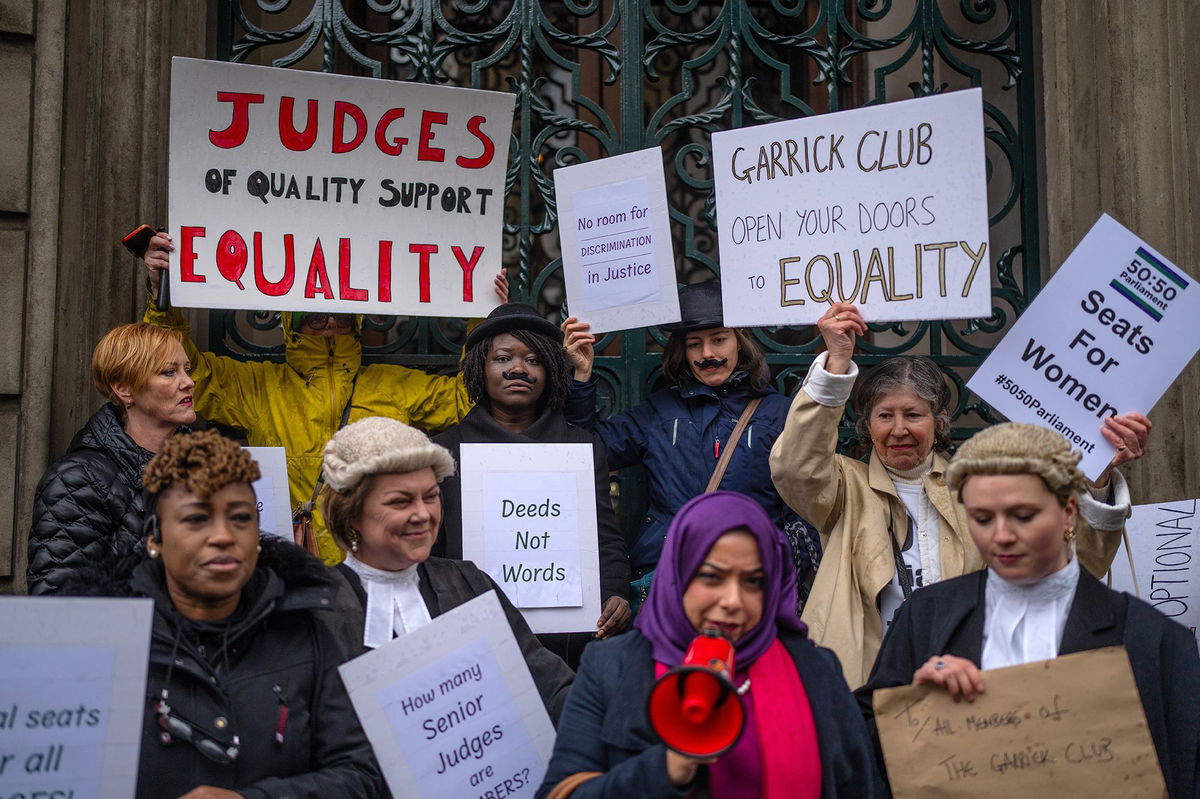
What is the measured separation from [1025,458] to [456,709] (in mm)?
1630

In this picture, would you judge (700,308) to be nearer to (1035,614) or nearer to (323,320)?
(323,320)

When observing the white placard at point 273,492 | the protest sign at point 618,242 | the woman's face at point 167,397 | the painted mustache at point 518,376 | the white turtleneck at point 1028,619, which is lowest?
the white turtleneck at point 1028,619

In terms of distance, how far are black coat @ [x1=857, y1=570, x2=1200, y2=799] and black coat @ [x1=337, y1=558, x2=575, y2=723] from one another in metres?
0.88

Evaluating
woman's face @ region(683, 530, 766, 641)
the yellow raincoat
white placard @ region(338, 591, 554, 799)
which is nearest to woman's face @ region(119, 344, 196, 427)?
the yellow raincoat

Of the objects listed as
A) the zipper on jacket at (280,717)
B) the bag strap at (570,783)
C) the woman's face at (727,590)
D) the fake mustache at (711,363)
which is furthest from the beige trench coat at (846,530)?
the zipper on jacket at (280,717)

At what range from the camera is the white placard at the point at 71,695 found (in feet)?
9.32

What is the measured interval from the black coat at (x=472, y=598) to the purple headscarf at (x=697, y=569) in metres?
0.71

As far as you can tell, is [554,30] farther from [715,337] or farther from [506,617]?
[506,617]

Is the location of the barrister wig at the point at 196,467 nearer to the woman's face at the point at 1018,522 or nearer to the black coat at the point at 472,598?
the black coat at the point at 472,598

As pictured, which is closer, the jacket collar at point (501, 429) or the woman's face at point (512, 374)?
the jacket collar at point (501, 429)

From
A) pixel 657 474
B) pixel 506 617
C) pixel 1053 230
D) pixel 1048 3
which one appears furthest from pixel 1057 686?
pixel 1048 3

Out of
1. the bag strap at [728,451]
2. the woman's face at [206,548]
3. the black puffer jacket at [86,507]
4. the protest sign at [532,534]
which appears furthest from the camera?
the bag strap at [728,451]

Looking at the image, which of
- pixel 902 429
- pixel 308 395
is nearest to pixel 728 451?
pixel 902 429

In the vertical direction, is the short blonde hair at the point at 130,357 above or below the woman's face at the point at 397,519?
above
